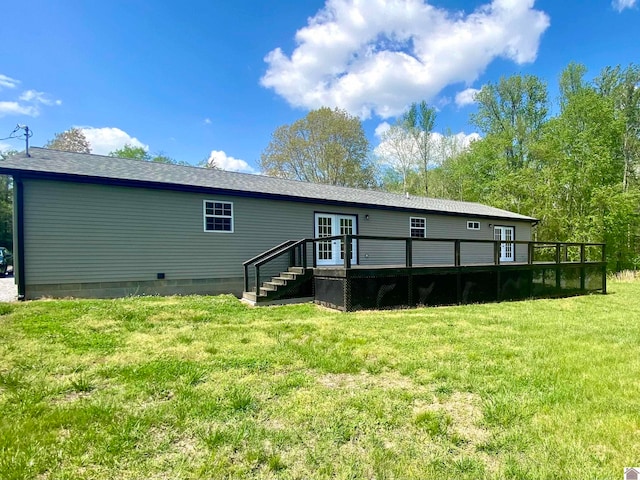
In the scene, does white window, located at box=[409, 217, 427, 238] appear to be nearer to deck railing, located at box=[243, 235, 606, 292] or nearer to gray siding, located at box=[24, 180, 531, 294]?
deck railing, located at box=[243, 235, 606, 292]

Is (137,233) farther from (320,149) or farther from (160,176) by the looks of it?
(320,149)

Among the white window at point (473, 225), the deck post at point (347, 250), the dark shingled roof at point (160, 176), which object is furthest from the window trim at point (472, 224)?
the deck post at point (347, 250)

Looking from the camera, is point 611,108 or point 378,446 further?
point 611,108

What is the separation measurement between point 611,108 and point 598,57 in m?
3.53

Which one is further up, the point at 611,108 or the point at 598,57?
the point at 598,57

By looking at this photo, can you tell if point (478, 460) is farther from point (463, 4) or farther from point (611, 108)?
point (611, 108)

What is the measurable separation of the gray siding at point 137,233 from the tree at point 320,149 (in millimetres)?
16459

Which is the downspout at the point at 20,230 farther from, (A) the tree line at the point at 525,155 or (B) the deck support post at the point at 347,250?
(A) the tree line at the point at 525,155

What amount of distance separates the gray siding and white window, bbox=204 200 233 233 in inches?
5.0

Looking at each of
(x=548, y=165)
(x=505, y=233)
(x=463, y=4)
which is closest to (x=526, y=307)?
(x=505, y=233)

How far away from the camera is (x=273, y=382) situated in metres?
3.23

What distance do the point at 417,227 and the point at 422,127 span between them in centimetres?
1737

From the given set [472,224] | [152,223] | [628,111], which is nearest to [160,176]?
[152,223]

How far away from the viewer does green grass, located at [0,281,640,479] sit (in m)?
1.99
